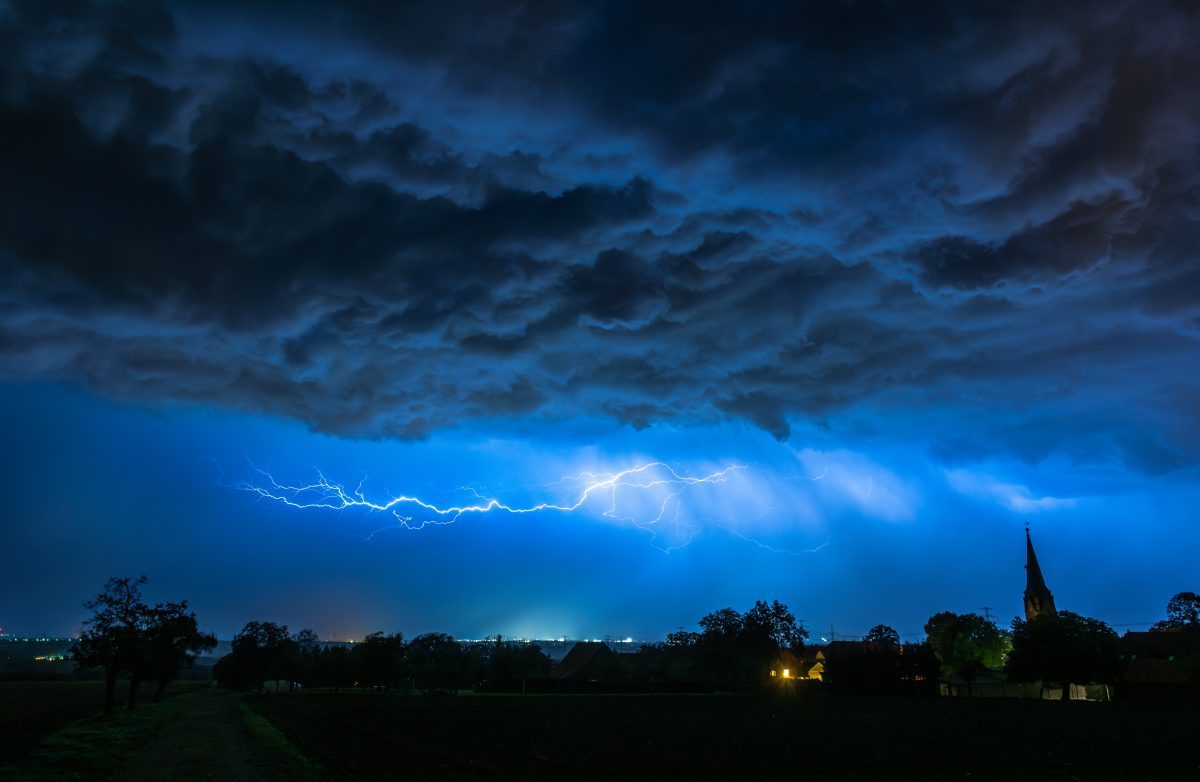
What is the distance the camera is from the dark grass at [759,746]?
22625mm

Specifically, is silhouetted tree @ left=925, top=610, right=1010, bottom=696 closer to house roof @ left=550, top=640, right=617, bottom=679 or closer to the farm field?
house roof @ left=550, top=640, right=617, bottom=679

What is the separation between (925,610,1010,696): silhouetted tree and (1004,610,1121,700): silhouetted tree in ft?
37.2

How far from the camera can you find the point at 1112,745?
29516 millimetres

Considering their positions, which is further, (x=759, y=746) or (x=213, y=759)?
(x=759, y=746)

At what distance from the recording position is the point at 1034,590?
14462 cm

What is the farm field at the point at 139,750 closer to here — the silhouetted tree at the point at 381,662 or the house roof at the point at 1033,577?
the silhouetted tree at the point at 381,662

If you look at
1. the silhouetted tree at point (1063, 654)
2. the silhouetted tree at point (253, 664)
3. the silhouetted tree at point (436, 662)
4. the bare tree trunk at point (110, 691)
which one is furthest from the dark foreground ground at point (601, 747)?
the silhouetted tree at point (253, 664)

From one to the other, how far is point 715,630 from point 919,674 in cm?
3465

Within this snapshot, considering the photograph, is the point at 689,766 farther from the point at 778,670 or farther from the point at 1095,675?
the point at 778,670

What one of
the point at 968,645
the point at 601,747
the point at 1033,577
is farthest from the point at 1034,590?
the point at 601,747

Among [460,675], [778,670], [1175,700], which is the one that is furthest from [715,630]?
[1175,700]

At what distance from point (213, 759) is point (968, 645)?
3743 inches

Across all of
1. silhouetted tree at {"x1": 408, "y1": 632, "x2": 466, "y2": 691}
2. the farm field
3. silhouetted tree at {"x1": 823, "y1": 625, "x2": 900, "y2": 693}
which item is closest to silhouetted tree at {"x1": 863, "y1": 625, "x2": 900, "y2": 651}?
silhouetted tree at {"x1": 823, "y1": 625, "x2": 900, "y2": 693}

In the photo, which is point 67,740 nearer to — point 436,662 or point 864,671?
point 864,671
